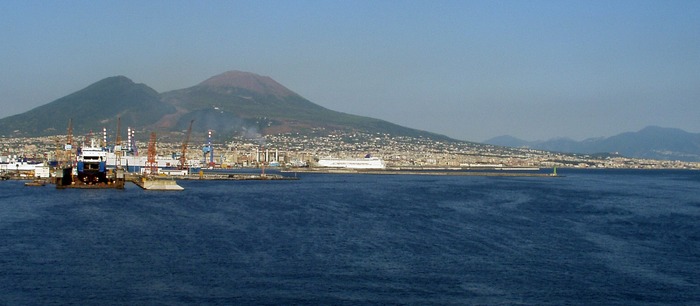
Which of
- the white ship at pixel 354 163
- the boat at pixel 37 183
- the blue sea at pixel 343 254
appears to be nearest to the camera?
the blue sea at pixel 343 254

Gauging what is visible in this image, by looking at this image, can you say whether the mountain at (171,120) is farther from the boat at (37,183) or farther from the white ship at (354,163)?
the boat at (37,183)

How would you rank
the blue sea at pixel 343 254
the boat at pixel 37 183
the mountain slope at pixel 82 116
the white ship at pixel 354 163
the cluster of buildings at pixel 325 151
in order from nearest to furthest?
the blue sea at pixel 343 254
the boat at pixel 37 183
the white ship at pixel 354 163
the cluster of buildings at pixel 325 151
the mountain slope at pixel 82 116

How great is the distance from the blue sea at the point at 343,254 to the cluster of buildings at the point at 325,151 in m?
60.8

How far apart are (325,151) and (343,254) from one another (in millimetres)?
124179

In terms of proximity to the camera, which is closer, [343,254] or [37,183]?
[343,254]

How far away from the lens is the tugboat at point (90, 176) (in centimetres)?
5031

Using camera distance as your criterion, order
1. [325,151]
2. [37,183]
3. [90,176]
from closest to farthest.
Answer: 1. [90,176]
2. [37,183]
3. [325,151]

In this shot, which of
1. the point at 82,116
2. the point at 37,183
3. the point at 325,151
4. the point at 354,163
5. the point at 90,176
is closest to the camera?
the point at 90,176

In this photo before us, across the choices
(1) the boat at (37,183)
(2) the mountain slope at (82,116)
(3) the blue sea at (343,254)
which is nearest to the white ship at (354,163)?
(1) the boat at (37,183)

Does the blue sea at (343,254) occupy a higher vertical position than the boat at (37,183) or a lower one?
lower

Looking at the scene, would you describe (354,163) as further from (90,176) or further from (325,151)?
(90,176)

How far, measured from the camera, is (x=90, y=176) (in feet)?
169

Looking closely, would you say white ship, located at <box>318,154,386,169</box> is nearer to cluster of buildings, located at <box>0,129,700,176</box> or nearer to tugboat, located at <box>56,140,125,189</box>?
cluster of buildings, located at <box>0,129,700,176</box>

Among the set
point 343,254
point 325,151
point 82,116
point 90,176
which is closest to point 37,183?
point 90,176
